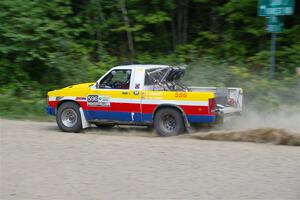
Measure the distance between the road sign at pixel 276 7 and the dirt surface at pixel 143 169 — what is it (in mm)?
5544

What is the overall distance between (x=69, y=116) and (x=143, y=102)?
2.20 m

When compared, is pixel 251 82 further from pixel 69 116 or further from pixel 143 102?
pixel 69 116

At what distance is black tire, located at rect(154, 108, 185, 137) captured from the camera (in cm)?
1230

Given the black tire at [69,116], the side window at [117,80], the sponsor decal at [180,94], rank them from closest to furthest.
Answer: the sponsor decal at [180,94] → the side window at [117,80] → the black tire at [69,116]

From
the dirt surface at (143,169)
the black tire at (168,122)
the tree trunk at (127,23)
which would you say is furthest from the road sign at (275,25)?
the tree trunk at (127,23)

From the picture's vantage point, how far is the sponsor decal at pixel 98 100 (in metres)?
13.0

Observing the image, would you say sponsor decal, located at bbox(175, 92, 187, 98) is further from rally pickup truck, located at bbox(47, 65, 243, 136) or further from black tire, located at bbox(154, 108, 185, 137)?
black tire, located at bbox(154, 108, 185, 137)

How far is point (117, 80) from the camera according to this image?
13.1m

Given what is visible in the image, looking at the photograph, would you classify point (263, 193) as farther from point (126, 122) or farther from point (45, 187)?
point (126, 122)

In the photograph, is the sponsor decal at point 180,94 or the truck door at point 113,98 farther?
the truck door at point 113,98

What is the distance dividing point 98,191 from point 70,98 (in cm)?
621

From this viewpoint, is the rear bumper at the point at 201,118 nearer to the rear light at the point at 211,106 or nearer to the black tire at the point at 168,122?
the rear light at the point at 211,106

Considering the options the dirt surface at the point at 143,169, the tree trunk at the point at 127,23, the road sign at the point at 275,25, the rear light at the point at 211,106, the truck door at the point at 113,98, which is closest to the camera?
the dirt surface at the point at 143,169

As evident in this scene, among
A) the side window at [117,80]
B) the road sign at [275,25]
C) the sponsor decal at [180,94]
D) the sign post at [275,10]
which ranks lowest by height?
the sponsor decal at [180,94]
